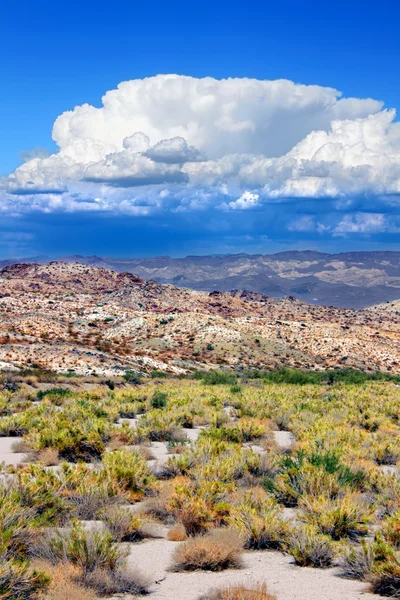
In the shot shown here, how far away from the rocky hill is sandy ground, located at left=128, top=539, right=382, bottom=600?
3571 centimetres

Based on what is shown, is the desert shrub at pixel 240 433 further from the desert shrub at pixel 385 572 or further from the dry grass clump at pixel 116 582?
the dry grass clump at pixel 116 582

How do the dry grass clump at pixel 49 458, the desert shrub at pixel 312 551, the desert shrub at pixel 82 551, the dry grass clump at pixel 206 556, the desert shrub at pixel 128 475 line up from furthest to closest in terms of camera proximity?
the dry grass clump at pixel 49 458, the desert shrub at pixel 128 475, the desert shrub at pixel 312 551, the dry grass clump at pixel 206 556, the desert shrub at pixel 82 551

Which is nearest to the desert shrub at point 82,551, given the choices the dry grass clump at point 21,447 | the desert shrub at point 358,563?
the desert shrub at point 358,563

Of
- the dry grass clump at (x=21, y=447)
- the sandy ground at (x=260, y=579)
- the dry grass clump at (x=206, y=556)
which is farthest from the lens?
the dry grass clump at (x=21, y=447)

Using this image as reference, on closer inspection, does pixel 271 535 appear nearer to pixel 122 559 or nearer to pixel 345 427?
pixel 122 559

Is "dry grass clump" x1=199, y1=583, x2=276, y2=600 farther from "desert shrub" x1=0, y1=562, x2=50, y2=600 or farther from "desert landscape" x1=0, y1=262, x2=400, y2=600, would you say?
"desert shrub" x1=0, y1=562, x2=50, y2=600

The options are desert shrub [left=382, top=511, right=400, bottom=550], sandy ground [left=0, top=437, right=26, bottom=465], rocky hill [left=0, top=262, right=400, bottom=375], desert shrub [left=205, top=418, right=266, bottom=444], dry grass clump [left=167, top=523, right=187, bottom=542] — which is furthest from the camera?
rocky hill [left=0, top=262, right=400, bottom=375]

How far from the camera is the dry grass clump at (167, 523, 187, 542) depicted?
8.70m

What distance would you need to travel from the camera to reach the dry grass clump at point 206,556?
756 centimetres

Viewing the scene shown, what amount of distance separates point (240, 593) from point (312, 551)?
2049 mm

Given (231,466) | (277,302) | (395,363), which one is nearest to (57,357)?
(231,466)

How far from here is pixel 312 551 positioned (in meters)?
7.86

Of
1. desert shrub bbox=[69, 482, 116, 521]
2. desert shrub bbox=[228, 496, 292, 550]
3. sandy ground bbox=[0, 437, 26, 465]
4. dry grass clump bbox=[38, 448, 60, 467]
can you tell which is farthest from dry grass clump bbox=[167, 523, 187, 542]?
sandy ground bbox=[0, 437, 26, 465]

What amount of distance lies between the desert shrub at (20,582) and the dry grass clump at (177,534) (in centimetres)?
266
